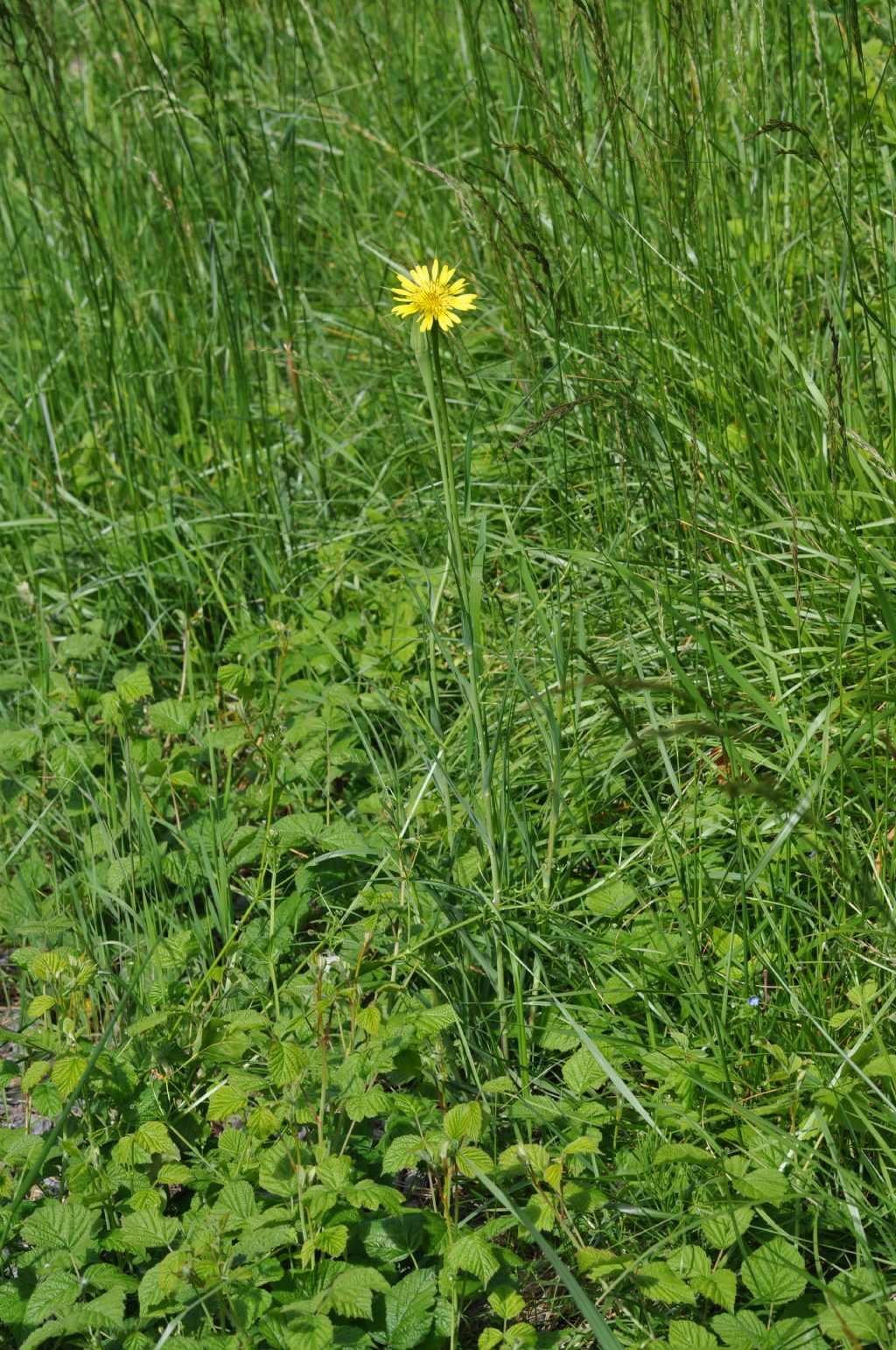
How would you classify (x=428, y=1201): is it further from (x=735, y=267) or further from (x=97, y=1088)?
(x=735, y=267)

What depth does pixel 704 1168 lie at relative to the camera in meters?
1.54

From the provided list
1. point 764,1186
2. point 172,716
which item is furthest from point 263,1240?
point 172,716

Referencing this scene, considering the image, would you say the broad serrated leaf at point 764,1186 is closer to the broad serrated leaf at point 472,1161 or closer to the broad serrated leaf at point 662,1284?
the broad serrated leaf at point 662,1284

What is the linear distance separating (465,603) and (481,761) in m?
0.21

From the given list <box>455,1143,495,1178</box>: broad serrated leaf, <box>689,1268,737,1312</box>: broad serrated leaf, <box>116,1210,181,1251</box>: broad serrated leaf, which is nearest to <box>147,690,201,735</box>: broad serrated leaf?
<box>116,1210,181,1251</box>: broad serrated leaf

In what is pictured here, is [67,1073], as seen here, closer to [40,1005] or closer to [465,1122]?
[40,1005]

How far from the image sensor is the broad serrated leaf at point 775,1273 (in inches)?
55.0

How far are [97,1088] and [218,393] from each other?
179 centimetres

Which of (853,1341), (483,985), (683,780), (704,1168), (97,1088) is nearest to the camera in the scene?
(853,1341)

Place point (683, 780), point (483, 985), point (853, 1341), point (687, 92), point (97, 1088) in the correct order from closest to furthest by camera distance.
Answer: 1. point (853, 1341)
2. point (97, 1088)
3. point (483, 985)
4. point (683, 780)
5. point (687, 92)

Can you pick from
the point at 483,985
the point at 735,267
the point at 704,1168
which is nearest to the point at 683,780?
the point at 483,985

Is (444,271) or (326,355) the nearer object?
(444,271)

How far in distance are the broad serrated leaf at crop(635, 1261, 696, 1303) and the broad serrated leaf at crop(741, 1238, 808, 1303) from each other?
73 millimetres

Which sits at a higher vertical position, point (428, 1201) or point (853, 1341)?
point (853, 1341)
